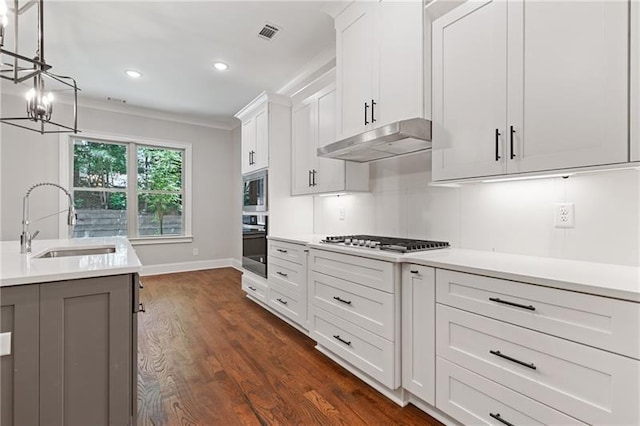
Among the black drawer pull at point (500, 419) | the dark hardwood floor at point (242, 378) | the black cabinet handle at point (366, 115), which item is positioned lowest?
the dark hardwood floor at point (242, 378)

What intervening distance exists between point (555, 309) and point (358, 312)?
1.12 m

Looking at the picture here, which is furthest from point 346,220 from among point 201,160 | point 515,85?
point 201,160

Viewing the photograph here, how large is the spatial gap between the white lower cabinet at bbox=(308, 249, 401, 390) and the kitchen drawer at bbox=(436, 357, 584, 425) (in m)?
0.29

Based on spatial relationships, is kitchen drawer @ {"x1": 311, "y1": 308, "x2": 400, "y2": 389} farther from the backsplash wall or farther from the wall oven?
the wall oven

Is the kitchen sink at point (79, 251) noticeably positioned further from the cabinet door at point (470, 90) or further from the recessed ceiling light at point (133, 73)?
the recessed ceiling light at point (133, 73)

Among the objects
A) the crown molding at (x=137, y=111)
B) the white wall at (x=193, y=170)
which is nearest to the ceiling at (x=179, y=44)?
the crown molding at (x=137, y=111)

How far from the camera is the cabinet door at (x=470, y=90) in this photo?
156 cm

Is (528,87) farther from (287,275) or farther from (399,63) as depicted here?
(287,275)

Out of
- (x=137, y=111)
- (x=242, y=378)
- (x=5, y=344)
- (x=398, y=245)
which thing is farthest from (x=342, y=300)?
(x=137, y=111)

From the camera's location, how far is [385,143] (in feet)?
6.73

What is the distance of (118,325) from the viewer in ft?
4.49

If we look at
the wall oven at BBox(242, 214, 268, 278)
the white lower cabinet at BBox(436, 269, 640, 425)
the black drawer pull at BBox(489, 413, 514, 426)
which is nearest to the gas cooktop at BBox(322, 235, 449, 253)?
the white lower cabinet at BBox(436, 269, 640, 425)

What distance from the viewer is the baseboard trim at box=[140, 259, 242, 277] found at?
5258 mm

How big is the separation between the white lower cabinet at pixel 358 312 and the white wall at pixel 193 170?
383cm
